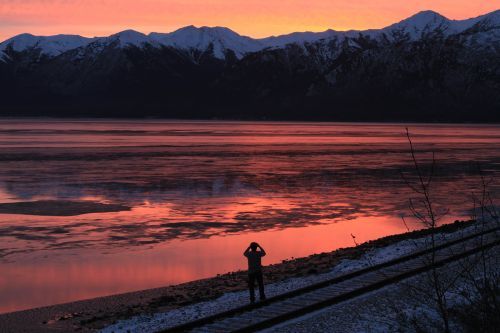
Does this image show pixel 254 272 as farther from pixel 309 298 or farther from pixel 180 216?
pixel 180 216

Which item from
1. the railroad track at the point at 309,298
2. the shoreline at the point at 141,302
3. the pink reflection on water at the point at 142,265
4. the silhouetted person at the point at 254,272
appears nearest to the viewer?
the railroad track at the point at 309,298

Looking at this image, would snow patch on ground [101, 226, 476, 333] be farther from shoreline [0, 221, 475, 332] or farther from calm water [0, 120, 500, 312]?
calm water [0, 120, 500, 312]

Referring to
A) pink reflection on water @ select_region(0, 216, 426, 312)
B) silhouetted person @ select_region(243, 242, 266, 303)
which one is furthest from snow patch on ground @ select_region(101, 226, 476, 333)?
pink reflection on water @ select_region(0, 216, 426, 312)

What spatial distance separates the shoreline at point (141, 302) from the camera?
18094mm

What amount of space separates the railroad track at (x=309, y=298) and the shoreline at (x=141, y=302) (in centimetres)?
241

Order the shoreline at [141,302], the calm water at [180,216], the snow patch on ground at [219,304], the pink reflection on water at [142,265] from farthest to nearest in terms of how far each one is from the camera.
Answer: the calm water at [180,216] < the pink reflection on water at [142,265] < the shoreline at [141,302] < the snow patch on ground at [219,304]

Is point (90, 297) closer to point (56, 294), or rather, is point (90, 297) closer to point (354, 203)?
point (56, 294)

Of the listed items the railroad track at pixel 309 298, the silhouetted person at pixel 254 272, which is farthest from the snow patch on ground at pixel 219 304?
the railroad track at pixel 309 298

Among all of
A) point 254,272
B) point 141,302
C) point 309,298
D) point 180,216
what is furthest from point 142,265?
point 180,216

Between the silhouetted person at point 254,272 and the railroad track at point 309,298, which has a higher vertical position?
the silhouetted person at point 254,272

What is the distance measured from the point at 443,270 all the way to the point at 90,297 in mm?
10607

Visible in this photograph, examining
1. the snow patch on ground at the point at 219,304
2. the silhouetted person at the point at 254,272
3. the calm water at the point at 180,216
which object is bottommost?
the calm water at the point at 180,216

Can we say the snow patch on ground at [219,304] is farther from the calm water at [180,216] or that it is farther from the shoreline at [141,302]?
the calm water at [180,216]

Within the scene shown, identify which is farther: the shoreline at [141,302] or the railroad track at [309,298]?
the shoreline at [141,302]
